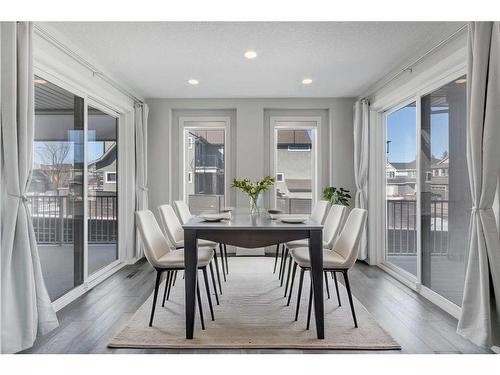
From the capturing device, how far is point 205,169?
5305mm

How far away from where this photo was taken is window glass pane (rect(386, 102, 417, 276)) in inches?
145

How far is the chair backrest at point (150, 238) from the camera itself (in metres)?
2.48

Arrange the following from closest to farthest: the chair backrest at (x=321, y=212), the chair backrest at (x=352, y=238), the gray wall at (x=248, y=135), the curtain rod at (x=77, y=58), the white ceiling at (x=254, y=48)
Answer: the chair backrest at (x=352, y=238), the curtain rod at (x=77, y=58), the white ceiling at (x=254, y=48), the chair backrest at (x=321, y=212), the gray wall at (x=248, y=135)

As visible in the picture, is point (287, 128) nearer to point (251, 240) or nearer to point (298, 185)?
point (298, 185)

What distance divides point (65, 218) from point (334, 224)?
2703 millimetres

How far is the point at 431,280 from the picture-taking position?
10.4ft

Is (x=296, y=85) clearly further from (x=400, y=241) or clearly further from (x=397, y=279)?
(x=397, y=279)

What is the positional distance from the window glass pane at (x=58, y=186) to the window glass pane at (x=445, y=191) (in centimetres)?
366

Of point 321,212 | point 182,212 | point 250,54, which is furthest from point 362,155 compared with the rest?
point 182,212

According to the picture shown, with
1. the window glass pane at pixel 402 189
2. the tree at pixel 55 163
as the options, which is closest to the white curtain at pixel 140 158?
the tree at pixel 55 163

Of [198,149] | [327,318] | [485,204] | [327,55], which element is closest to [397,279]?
[327,318]

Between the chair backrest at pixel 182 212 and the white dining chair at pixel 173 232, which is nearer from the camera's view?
the white dining chair at pixel 173 232

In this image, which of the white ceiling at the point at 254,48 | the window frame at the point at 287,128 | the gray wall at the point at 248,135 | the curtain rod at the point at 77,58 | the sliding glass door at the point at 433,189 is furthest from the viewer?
the window frame at the point at 287,128

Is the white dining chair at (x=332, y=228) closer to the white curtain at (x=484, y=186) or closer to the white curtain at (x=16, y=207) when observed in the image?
the white curtain at (x=484, y=186)
